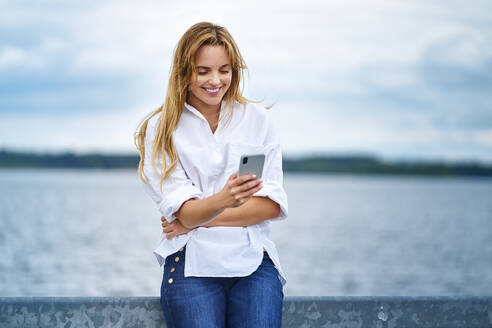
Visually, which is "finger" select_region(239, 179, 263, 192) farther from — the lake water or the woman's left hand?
the lake water

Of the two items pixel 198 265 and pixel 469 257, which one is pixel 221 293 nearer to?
pixel 198 265

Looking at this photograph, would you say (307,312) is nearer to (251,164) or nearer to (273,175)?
(273,175)

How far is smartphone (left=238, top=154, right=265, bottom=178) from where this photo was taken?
8.20 feet

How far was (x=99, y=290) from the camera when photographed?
55.9 ft

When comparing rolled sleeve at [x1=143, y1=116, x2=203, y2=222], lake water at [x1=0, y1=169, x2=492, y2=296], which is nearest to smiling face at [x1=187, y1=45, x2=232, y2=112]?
rolled sleeve at [x1=143, y1=116, x2=203, y2=222]

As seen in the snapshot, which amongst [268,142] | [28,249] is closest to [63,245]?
[28,249]

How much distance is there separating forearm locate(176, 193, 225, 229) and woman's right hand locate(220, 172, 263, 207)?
50mm

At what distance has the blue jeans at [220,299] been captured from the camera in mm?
2771

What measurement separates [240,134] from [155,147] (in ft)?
1.40

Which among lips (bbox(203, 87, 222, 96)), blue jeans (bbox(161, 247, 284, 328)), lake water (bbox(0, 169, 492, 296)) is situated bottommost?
lake water (bbox(0, 169, 492, 296))

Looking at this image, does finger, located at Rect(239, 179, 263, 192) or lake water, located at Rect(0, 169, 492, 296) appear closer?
finger, located at Rect(239, 179, 263, 192)

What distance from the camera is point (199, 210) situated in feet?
9.04

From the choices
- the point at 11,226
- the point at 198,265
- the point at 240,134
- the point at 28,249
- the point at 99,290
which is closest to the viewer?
the point at 198,265

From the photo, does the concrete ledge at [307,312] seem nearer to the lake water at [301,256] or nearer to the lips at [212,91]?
the lips at [212,91]
